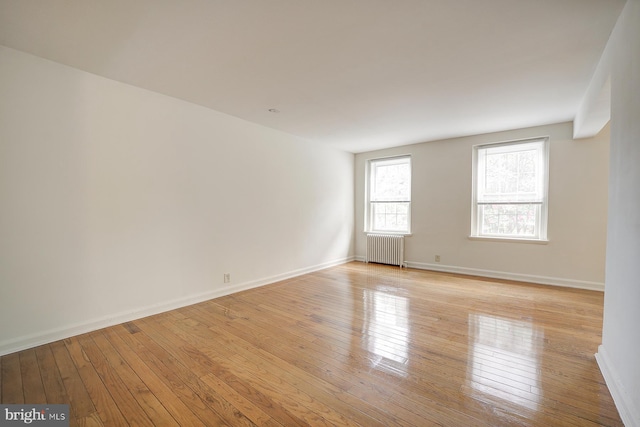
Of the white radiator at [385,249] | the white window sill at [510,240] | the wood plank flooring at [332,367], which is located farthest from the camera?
the white radiator at [385,249]

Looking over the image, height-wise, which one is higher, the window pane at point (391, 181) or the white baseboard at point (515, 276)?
the window pane at point (391, 181)

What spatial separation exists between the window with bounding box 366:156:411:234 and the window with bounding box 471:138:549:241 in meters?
1.31

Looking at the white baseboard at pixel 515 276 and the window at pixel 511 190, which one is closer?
the white baseboard at pixel 515 276

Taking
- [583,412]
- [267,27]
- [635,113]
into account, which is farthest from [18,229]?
[635,113]

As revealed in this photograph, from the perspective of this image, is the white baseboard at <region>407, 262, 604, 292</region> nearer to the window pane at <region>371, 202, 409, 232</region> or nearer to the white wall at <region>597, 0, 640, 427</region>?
the window pane at <region>371, 202, 409, 232</region>

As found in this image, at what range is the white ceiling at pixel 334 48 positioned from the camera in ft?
6.23

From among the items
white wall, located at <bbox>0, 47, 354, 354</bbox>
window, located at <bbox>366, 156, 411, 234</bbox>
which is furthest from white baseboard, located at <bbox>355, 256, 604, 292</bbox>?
white wall, located at <bbox>0, 47, 354, 354</bbox>

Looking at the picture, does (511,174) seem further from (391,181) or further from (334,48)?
(334,48)

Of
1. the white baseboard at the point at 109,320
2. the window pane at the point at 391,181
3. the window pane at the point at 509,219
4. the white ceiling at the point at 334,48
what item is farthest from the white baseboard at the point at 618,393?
the window pane at the point at 391,181

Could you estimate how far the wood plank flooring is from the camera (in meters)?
1.67

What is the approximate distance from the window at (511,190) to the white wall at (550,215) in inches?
5.1

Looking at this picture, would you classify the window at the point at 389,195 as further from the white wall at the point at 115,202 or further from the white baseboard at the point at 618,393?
the white baseboard at the point at 618,393

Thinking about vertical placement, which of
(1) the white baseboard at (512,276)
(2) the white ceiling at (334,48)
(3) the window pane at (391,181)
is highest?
(2) the white ceiling at (334,48)

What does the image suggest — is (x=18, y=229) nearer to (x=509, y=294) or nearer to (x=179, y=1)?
A: (x=179, y=1)
